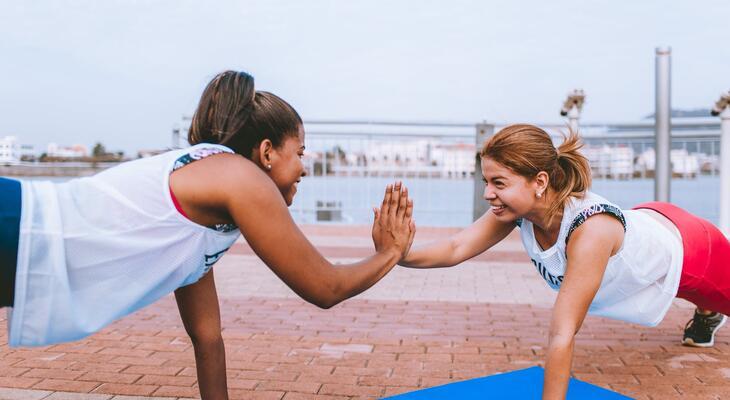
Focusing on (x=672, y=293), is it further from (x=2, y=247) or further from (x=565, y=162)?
(x=2, y=247)

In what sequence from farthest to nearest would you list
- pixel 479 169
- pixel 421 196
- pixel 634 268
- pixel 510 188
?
pixel 421 196 → pixel 479 169 → pixel 634 268 → pixel 510 188

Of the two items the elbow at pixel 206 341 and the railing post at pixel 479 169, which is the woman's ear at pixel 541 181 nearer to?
the elbow at pixel 206 341

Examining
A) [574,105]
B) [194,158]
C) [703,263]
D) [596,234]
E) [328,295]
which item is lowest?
[703,263]

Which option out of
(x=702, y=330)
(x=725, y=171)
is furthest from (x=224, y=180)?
(x=725, y=171)

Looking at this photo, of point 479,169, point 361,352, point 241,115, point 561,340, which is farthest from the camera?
point 479,169

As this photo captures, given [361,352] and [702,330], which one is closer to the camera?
[361,352]

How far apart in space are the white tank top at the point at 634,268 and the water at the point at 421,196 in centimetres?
624

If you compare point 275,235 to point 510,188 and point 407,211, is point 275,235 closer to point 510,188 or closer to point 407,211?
point 407,211

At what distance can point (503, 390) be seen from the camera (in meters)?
3.10

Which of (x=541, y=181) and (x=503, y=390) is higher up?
(x=541, y=181)

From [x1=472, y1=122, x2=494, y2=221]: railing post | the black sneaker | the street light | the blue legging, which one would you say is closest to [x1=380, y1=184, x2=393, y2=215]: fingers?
the blue legging

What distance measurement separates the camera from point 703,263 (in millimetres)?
3357

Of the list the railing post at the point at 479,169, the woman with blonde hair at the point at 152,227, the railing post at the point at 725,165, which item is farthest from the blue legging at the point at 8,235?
the railing post at the point at 479,169

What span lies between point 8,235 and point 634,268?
2501mm
